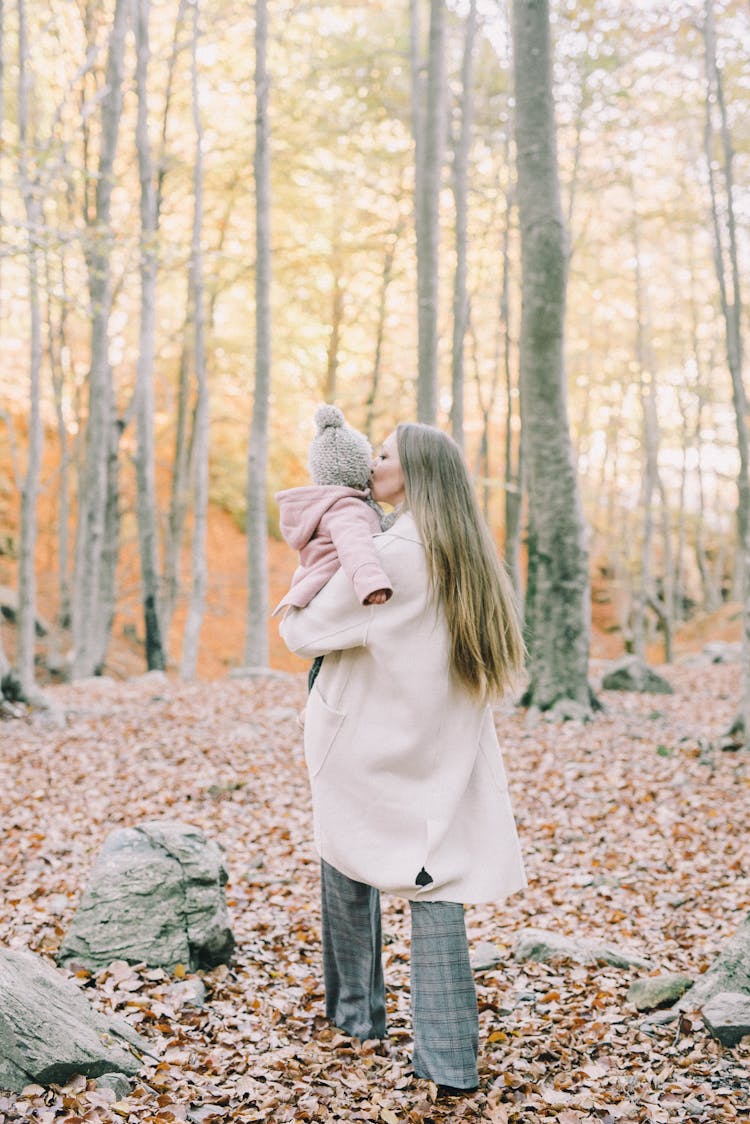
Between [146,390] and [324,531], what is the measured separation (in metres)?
11.8

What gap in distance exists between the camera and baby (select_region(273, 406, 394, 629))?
9.61 ft

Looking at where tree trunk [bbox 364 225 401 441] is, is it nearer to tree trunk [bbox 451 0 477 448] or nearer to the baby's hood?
tree trunk [bbox 451 0 477 448]

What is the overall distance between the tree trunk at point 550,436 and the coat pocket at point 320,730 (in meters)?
6.50

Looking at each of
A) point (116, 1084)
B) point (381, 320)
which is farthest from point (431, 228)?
point (116, 1084)

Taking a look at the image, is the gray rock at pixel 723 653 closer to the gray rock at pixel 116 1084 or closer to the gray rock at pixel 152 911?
the gray rock at pixel 152 911

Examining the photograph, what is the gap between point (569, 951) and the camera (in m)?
4.27

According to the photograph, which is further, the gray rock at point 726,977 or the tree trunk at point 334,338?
the tree trunk at point 334,338

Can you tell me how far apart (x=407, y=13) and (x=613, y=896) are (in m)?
16.0

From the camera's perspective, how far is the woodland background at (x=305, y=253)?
46.1 feet

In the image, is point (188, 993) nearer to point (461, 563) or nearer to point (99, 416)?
point (461, 563)

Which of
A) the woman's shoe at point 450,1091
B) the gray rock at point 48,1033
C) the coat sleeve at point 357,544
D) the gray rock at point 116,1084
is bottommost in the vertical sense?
the woman's shoe at point 450,1091

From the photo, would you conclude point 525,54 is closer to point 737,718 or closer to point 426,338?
point 426,338

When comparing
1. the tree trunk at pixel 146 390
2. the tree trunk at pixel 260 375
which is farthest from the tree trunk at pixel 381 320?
the tree trunk at pixel 146 390

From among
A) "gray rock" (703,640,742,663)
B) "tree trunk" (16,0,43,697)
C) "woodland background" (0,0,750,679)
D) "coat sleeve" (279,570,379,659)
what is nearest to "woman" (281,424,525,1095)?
"coat sleeve" (279,570,379,659)
